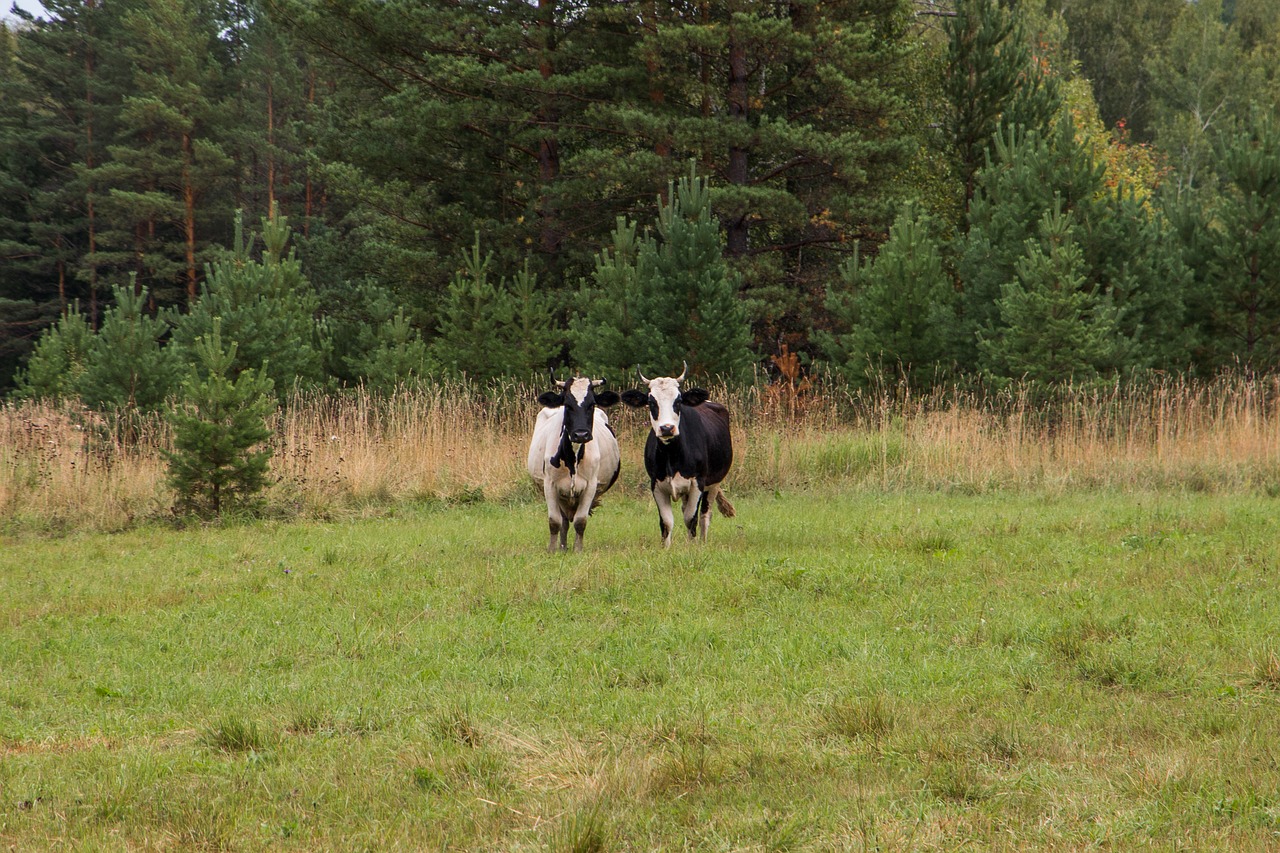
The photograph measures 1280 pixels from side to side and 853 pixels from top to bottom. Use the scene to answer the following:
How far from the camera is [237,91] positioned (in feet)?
156

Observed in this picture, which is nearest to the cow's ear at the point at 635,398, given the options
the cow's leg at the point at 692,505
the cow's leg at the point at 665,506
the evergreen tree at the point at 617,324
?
the cow's leg at the point at 665,506

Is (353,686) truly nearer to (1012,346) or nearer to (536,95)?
(1012,346)

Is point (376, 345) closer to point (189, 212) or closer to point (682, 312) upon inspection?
point (682, 312)

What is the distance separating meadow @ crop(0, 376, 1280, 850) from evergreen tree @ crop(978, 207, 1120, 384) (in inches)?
222

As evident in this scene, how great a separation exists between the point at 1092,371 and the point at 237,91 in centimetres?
3895

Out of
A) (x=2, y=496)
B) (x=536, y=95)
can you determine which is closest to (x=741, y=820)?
(x=2, y=496)

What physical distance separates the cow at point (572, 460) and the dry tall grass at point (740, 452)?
13.8 ft

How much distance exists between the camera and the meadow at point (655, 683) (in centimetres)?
448

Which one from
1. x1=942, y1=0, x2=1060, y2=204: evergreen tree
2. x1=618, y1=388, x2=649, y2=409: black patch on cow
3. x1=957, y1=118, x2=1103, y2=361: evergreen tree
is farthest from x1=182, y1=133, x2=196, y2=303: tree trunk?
x1=618, y1=388, x2=649, y2=409: black patch on cow

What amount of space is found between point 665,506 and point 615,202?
17.9m

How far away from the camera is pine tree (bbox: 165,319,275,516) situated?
13711 millimetres

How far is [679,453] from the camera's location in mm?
11328

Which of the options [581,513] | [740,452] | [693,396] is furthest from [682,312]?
[581,513]

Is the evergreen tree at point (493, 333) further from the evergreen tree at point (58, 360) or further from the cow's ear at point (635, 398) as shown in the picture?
the cow's ear at point (635, 398)
